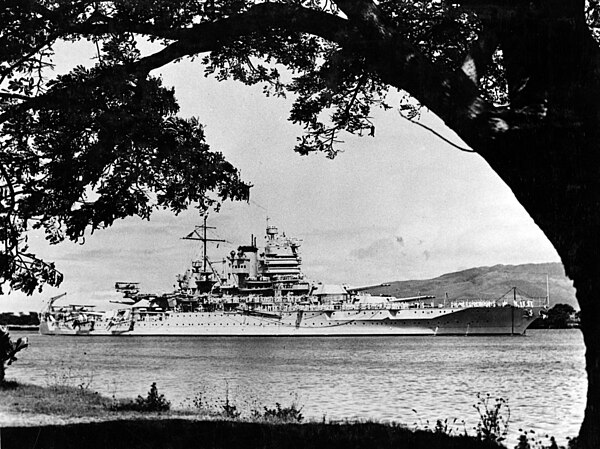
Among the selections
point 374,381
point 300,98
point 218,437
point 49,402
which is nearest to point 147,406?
point 49,402

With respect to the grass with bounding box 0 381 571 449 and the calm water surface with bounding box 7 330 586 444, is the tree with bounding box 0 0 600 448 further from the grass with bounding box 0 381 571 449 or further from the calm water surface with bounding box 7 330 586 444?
the calm water surface with bounding box 7 330 586 444

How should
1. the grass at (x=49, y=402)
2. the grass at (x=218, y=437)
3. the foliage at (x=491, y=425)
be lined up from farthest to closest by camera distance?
the grass at (x=49, y=402) < the foliage at (x=491, y=425) < the grass at (x=218, y=437)

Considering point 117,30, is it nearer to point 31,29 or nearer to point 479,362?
point 31,29

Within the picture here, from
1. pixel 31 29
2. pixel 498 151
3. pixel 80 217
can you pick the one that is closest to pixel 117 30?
pixel 31 29

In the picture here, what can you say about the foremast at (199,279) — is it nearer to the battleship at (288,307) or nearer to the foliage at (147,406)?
the battleship at (288,307)

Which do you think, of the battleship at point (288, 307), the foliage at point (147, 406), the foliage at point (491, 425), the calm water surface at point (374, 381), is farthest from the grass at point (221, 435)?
the battleship at point (288, 307)

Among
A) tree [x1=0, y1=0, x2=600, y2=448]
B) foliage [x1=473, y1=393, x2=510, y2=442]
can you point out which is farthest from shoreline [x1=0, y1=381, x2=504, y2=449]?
tree [x1=0, y1=0, x2=600, y2=448]

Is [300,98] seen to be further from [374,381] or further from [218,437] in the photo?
[374,381]
